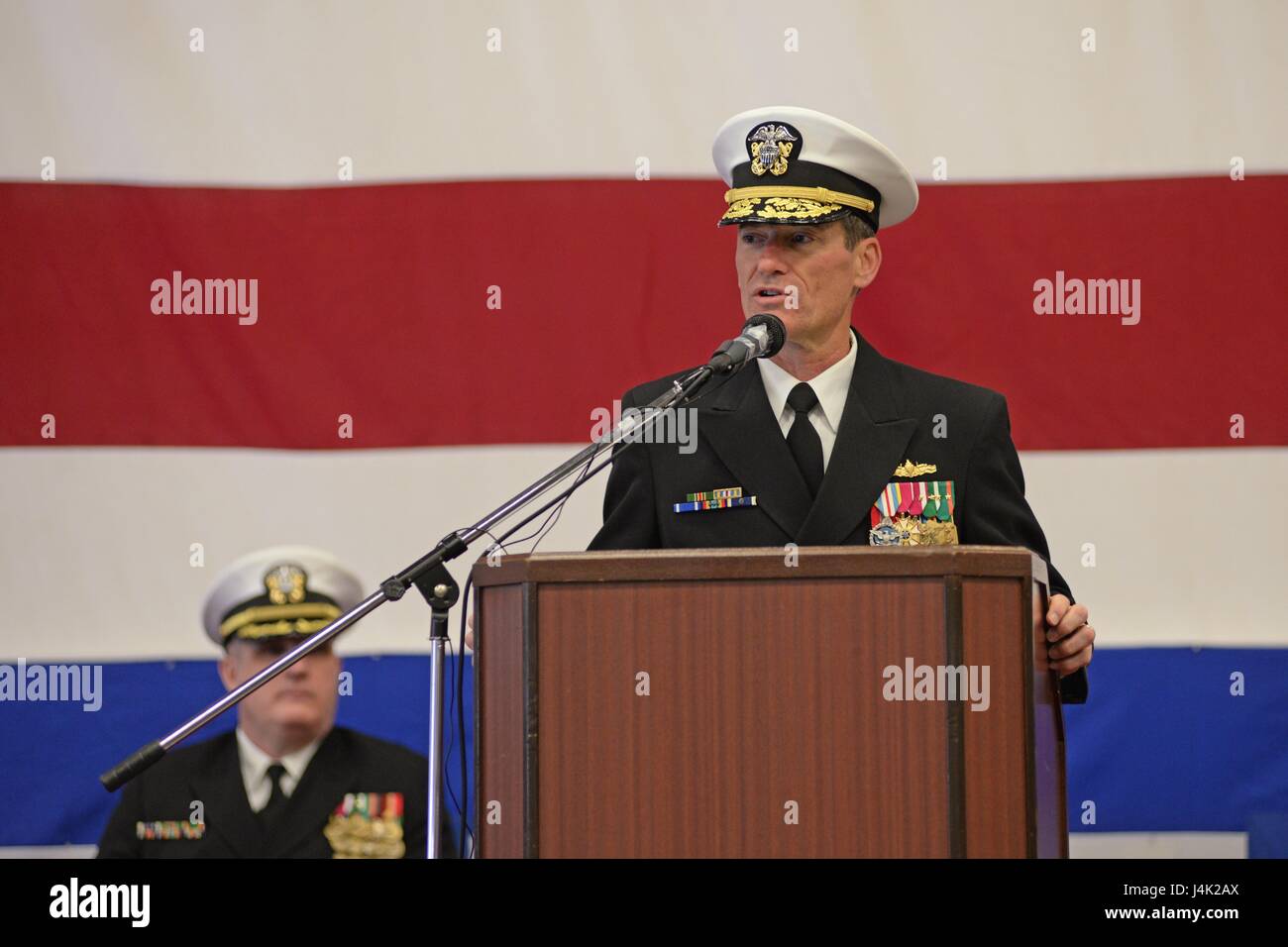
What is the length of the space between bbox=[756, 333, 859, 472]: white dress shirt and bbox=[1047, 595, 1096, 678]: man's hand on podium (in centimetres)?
44

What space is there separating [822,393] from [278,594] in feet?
4.15

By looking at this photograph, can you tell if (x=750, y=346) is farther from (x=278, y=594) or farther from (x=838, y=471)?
(x=278, y=594)

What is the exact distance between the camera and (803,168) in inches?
88.4

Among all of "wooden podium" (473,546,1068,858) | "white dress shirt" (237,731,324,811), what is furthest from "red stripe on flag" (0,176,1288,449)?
"wooden podium" (473,546,1068,858)

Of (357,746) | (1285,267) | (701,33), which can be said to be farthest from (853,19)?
(357,746)

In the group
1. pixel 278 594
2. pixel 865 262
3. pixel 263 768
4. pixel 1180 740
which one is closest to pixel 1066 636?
pixel 865 262

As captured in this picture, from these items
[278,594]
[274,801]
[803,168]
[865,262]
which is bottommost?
[274,801]

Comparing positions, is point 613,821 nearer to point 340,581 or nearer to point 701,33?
point 340,581

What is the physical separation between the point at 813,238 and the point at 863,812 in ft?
3.19

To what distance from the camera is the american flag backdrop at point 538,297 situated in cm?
312

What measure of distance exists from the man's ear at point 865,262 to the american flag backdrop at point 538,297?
91 centimetres

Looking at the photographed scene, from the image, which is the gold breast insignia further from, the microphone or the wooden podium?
the wooden podium

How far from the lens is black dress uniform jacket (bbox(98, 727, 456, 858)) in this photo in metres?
2.71

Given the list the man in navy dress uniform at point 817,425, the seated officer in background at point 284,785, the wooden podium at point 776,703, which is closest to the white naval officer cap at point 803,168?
the man in navy dress uniform at point 817,425
